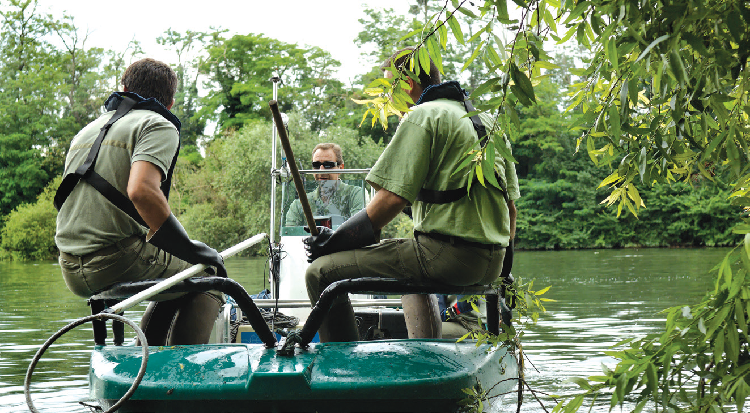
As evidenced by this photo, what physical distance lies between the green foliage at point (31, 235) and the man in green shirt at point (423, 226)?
40035 mm

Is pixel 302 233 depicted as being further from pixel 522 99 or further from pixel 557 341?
pixel 522 99

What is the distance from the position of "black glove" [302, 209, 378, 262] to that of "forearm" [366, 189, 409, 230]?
1.0 inches

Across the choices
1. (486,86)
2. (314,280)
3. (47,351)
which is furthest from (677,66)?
(47,351)


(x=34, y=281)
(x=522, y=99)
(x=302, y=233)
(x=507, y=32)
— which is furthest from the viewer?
(x=34, y=281)

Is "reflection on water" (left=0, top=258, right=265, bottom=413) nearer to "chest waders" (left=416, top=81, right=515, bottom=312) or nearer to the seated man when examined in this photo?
the seated man

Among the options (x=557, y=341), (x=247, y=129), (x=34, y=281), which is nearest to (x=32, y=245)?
Answer: (x=247, y=129)

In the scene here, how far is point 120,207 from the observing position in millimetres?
3529

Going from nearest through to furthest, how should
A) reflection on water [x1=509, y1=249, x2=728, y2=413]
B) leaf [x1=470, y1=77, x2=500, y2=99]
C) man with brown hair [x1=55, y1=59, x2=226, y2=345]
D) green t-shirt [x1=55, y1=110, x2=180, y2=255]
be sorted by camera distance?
leaf [x1=470, y1=77, x2=500, y2=99] < man with brown hair [x1=55, y1=59, x2=226, y2=345] < green t-shirt [x1=55, y1=110, x2=180, y2=255] < reflection on water [x1=509, y1=249, x2=728, y2=413]

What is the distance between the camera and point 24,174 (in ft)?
149

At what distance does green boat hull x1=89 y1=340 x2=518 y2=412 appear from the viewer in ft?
9.22

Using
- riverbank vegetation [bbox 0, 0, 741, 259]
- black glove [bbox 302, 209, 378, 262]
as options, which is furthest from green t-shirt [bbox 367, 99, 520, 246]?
riverbank vegetation [bbox 0, 0, 741, 259]

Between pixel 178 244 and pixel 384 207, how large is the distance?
88cm

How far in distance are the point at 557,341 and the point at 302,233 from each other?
12.1 feet

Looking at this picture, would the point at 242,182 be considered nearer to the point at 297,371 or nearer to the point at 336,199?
the point at 336,199
